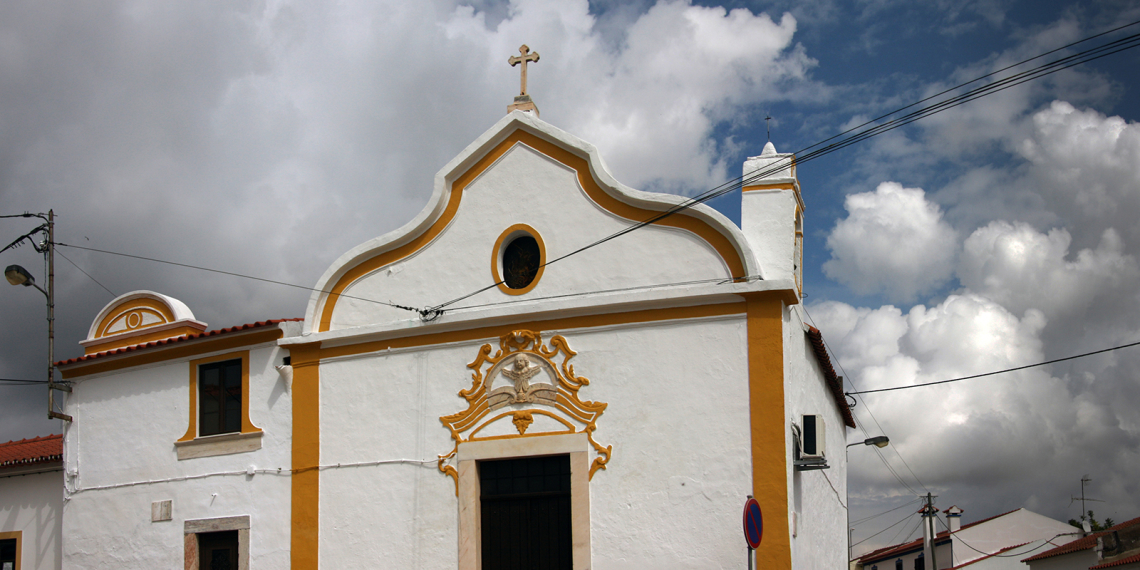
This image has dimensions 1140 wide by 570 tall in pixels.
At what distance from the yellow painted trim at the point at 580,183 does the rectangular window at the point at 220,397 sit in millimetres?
1691

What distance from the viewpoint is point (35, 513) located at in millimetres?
15836

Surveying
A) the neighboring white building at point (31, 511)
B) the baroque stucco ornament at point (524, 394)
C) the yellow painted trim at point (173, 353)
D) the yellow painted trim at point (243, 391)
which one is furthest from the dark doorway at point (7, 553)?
the baroque stucco ornament at point (524, 394)

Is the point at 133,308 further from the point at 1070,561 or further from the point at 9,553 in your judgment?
the point at 1070,561

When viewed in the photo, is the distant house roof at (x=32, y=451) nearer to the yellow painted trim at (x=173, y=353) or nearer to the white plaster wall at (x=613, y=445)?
the yellow painted trim at (x=173, y=353)

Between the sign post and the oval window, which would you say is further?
the oval window

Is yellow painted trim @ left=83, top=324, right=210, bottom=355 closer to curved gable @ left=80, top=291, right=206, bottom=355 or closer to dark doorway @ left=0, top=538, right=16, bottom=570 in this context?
curved gable @ left=80, top=291, right=206, bottom=355

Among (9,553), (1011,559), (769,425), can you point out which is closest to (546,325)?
(769,425)

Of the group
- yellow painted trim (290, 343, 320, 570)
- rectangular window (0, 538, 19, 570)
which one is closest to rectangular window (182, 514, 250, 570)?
yellow painted trim (290, 343, 320, 570)

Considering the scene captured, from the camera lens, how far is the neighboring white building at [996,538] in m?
36.7

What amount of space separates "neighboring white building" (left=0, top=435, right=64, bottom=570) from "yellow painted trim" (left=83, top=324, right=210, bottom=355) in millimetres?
1812

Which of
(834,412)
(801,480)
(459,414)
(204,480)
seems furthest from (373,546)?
(834,412)

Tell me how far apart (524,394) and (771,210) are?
4.00 meters

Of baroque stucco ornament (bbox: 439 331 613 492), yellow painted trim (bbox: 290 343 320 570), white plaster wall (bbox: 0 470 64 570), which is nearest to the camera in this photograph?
baroque stucco ornament (bbox: 439 331 613 492)

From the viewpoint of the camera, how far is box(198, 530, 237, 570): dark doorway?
1384cm
